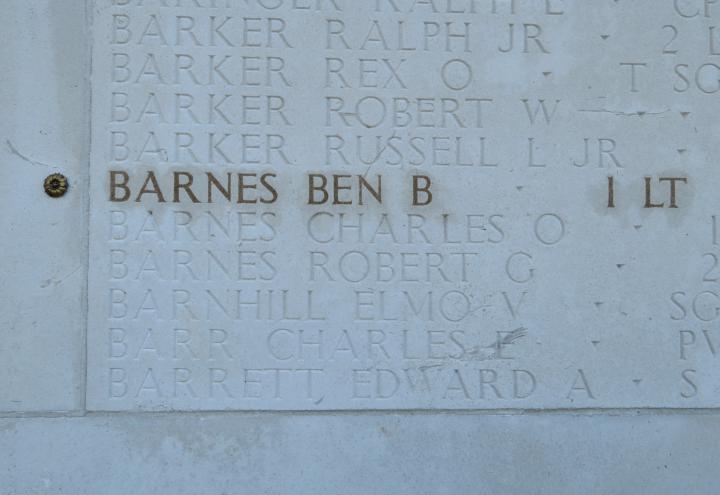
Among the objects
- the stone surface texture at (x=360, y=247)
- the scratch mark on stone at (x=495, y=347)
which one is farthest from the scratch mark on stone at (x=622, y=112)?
the scratch mark on stone at (x=495, y=347)

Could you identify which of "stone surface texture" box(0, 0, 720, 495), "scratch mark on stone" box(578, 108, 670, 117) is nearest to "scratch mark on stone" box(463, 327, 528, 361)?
"stone surface texture" box(0, 0, 720, 495)

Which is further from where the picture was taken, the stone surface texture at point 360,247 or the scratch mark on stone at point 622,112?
the scratch mark on stone at point 622,112

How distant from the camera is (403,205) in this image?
3553 mm

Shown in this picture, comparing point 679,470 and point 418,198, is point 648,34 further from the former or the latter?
point 679,470

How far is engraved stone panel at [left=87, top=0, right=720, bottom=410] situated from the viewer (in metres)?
3.50

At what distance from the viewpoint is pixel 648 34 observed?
361cm

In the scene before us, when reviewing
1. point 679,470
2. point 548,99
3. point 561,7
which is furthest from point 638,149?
point 679,470

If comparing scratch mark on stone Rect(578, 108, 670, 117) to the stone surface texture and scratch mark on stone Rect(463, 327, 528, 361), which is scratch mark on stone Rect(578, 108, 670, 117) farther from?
scratch mark on stone Rect(463, 327, 528, 361)

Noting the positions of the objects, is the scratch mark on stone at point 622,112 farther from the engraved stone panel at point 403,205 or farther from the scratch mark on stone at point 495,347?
the scratch mark on stone at point 495,347

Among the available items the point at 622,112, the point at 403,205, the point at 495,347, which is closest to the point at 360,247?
the point at 403,205

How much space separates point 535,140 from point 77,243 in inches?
73.9

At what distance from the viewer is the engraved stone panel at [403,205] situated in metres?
3.50

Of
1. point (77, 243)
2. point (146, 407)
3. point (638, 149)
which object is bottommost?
point (146, 407)

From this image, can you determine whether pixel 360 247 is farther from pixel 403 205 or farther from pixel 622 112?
pixel 622 112
